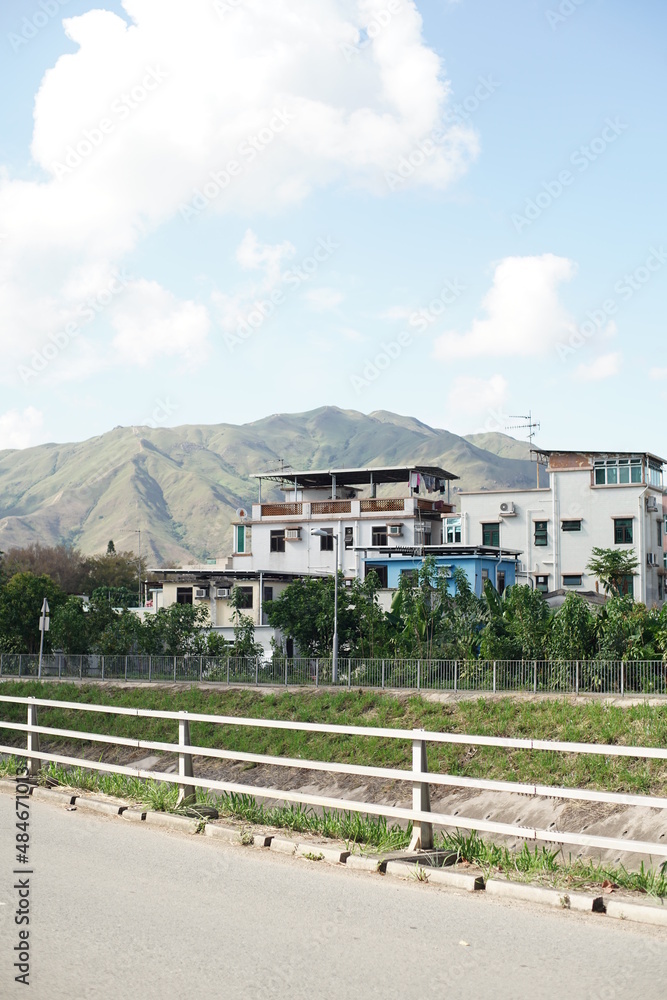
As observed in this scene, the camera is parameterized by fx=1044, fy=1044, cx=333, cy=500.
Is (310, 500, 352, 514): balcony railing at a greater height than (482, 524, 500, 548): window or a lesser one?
greater

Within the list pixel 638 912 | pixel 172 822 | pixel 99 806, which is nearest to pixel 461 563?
A: pixel 99 806

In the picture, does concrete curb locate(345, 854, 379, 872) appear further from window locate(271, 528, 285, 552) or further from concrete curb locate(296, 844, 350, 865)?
window locate(271, 528, 285, 552)

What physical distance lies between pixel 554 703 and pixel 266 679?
47.9ft

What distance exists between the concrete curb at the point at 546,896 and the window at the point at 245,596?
50515 millimetres

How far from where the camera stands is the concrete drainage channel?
22.3ft

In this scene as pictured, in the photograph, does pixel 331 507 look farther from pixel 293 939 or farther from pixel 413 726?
pixel 293 939

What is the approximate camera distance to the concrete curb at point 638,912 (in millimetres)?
6527

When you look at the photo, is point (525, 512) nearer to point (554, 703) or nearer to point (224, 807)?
point (554, 703)

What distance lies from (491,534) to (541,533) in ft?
12.0

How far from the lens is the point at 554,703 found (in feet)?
105

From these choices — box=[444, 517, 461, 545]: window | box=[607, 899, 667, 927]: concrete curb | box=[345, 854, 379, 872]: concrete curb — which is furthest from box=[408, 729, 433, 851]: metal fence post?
box=[444, 517, 461, 545]: window

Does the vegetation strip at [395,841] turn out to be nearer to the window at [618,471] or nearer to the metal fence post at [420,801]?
the metal fence post at [420,801]

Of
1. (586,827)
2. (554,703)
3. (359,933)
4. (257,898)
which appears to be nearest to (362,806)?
(257,898)

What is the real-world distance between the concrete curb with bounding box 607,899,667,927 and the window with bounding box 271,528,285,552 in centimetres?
6617
